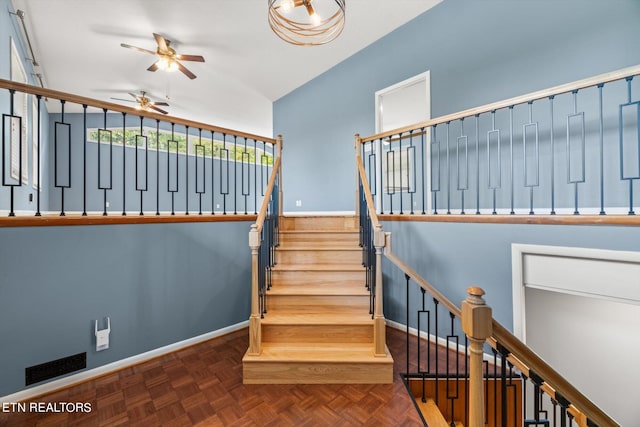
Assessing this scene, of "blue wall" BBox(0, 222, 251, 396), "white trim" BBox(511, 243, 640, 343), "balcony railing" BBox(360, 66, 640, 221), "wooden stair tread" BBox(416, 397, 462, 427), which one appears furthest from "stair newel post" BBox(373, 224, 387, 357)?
"blue wall" BBox(0, 222, 251, 396)

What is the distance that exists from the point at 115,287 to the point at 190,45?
3701 mm

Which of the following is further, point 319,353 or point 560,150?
point 560,150

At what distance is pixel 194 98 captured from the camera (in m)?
5.96

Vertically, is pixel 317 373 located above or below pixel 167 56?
below

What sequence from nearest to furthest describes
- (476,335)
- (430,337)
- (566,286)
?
(476,335), (566,286), (430,337)

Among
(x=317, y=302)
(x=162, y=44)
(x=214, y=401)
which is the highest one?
(x=162, y=44)

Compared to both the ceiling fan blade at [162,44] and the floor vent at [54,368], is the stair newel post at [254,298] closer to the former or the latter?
the floor vent at [54,368]

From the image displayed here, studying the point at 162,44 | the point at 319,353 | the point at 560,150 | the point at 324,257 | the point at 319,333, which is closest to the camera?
the point at 319,353

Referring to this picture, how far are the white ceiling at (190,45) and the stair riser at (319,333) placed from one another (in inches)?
149

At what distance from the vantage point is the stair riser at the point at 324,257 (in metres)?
3.06

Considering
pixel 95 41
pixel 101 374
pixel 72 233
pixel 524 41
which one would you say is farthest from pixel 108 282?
pixel 524 41

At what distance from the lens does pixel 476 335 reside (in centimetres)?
101

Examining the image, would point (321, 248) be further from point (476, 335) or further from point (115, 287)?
point (476, 335)

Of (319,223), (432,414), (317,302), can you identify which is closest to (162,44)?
(319,223)
